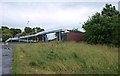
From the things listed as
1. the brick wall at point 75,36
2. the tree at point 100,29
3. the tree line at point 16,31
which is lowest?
the tree line at point 16,31

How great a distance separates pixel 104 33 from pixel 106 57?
46.5 ft

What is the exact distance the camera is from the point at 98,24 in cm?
2775

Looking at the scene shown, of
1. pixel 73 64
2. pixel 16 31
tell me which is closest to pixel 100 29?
pixel 73 64

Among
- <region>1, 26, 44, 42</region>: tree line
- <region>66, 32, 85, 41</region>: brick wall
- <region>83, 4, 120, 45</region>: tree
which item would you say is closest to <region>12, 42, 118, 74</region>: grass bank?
<region>83, 4, 120, 45</region>: tree

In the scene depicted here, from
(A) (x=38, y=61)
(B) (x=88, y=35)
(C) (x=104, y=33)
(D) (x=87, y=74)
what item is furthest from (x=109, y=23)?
(D) (x=87, y=74)

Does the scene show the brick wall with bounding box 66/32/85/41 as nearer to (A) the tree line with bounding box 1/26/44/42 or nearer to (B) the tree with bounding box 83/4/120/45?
(B) the tree with bounding box 83/4/120/45

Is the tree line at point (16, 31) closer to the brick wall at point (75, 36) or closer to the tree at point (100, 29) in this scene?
the brick wall at point (75, 36)

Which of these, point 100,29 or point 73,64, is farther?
point 100,29

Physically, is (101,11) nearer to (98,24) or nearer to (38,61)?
(98,24)

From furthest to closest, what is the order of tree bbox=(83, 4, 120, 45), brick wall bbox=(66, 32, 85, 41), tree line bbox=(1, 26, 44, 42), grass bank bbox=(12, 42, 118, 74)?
tree line bbox=(1, 26, 44, 42) → brick wall bbox=(66, 32, 85, 41) → tree bbox=(83, 4, 120, 45) → grass bank bbox=(12, 42, 118, 74)

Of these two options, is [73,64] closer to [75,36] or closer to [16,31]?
[75,36]

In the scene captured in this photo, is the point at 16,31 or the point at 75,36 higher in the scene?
the point at 75,36

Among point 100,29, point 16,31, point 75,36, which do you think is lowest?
point 16,31

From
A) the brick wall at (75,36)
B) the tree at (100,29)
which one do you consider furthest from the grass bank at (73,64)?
the brick wall at (75,36)
